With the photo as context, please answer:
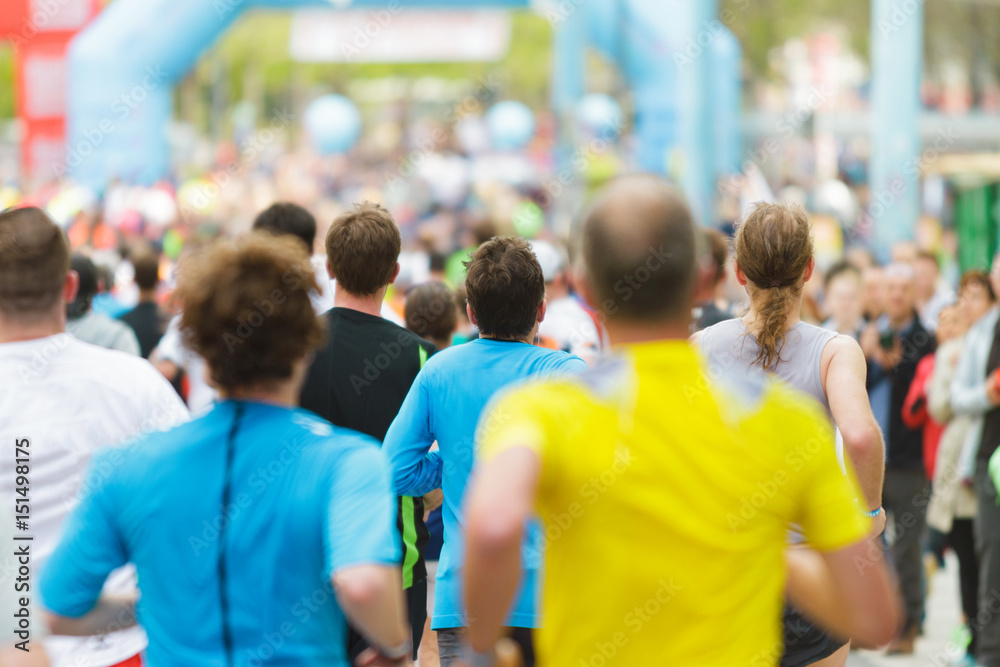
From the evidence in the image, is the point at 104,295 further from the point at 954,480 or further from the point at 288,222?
the point at 954,480

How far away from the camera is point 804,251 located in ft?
10.7

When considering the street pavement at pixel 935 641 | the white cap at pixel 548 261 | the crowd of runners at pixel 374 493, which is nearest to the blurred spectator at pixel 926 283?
the street pavement at pixel 935 641

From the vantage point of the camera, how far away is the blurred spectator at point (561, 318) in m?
5.82

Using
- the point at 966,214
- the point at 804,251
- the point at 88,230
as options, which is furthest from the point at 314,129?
the point at 804,251

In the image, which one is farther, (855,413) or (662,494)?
(855,413)

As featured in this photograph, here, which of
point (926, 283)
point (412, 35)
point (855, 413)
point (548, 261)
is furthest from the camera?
point (412, 35)

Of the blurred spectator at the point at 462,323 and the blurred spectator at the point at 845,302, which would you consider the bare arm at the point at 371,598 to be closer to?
the blurred spectator at the point at 462,323

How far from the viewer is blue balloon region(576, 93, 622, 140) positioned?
73.3 feet

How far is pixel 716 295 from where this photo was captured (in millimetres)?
5684

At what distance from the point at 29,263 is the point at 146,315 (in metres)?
4.04

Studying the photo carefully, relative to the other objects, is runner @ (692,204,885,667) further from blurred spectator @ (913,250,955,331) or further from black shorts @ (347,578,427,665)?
blurred spectator @ (913,250,955,331)

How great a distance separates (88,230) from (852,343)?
12380 millimetres

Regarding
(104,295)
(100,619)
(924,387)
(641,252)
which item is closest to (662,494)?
(641,252)

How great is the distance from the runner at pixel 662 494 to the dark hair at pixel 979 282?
4755 mm
